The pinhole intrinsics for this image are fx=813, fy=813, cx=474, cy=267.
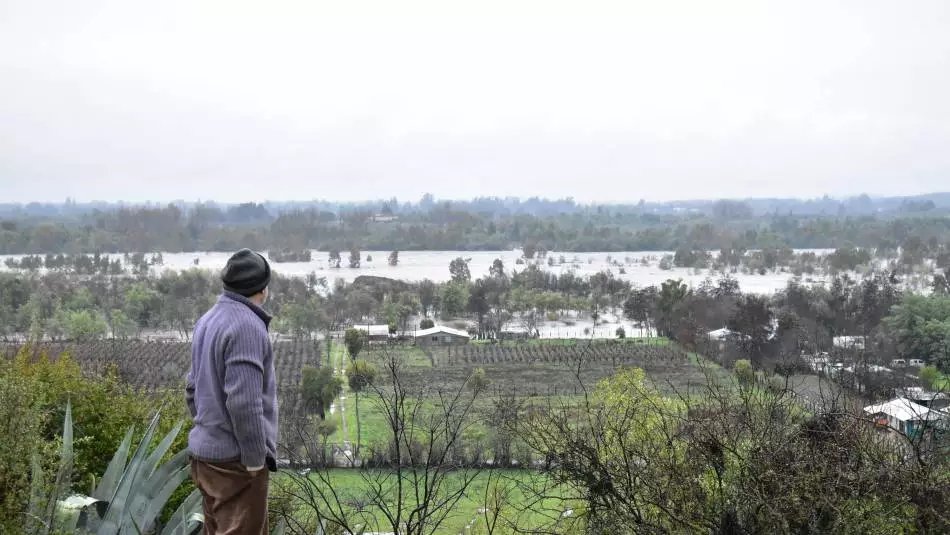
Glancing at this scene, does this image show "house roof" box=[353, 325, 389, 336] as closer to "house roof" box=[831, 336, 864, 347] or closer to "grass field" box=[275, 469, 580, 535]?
"grass field" box=[275, 469, 580, 535]

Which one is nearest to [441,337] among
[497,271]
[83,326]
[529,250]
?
[83,326]

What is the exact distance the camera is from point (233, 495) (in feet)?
7.55

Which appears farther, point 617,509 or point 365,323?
point 365,323

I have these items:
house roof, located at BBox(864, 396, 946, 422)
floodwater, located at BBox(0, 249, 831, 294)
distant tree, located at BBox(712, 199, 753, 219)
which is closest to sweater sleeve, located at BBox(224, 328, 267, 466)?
house roof, located at BBox(864, 396, 946, 422)

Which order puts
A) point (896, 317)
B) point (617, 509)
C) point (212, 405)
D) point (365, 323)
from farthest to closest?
point (365, 323) → point (896, 317) → point (617, 509) → point (212, 405)

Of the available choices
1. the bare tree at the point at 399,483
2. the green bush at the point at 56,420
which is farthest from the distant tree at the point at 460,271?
the green bush at the point at 56,420

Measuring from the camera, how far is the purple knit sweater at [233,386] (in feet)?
7.11

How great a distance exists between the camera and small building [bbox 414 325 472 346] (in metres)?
28.3

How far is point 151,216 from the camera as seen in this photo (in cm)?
6800

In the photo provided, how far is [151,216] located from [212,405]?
71.0 meters

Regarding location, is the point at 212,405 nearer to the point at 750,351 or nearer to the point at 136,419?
the point at 136,419

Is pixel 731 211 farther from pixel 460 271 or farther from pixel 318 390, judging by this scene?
pixel 318 390

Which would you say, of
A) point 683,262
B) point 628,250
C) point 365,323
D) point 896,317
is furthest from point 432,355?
point 628,250

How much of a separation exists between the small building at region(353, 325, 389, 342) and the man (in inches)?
964
